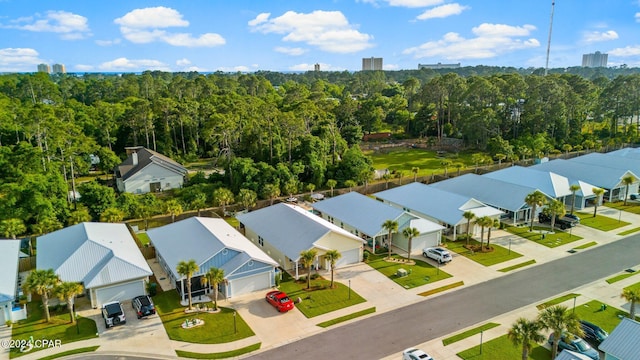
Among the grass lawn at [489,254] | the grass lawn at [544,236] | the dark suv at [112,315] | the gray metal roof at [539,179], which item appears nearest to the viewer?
the dark suv at [112,315]

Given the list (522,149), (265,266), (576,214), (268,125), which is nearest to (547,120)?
(522,149)

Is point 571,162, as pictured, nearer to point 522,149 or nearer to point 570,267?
point 522,149

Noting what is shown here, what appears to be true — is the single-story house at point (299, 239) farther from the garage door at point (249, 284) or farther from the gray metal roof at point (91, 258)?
the gray metal roof at point (91, 258)

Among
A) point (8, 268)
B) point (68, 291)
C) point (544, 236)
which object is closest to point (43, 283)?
point (68, 291)

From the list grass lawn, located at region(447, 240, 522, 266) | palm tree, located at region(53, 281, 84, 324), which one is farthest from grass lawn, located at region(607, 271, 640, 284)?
palm tree, located at region(53, 281, 84, 324)

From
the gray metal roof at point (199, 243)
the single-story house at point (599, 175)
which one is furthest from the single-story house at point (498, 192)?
the gray metal roof at point (199, 243)

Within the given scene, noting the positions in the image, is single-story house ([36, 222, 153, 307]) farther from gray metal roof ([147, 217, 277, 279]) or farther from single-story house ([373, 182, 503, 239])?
single-story house ([373, 182, 503, 239])

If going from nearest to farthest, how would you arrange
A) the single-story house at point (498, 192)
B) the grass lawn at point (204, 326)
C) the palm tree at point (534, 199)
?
the grass lawn at point (204, 326), the palm tree at point (534, 199), the single-story house at point (498, 192)
